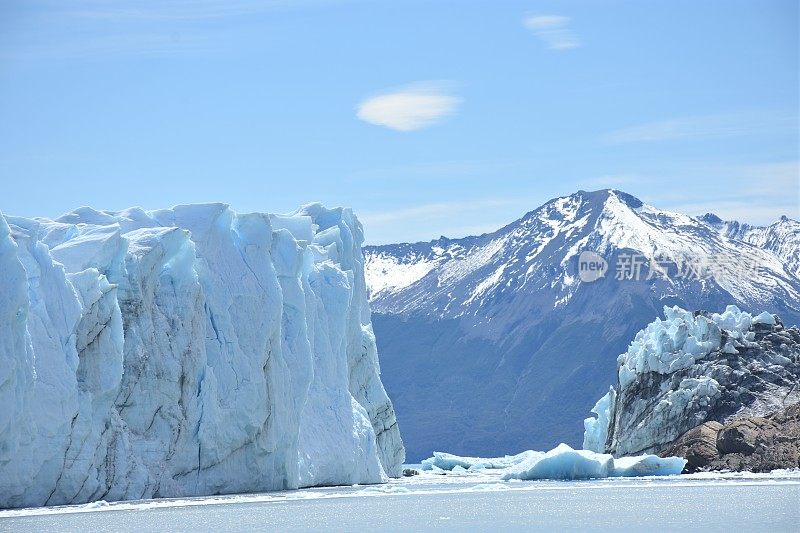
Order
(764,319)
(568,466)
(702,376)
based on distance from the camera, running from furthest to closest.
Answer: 1. (764,319)
2. (702,376)
3. (568,466)

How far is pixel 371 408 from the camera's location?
50656 mm

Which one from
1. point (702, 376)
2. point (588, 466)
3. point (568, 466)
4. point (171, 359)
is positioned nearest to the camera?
point (171, 359)

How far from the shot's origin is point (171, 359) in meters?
36.6

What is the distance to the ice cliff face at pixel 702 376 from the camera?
57.8 metres

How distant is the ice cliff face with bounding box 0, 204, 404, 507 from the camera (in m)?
31.9

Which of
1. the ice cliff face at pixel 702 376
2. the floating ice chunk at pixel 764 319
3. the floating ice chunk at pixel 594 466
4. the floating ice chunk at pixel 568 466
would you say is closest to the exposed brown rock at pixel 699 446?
the floating ice chunk at pixel 594 466

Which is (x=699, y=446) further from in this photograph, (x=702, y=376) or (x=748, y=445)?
(x=702, y=376)

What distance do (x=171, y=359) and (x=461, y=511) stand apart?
875cm

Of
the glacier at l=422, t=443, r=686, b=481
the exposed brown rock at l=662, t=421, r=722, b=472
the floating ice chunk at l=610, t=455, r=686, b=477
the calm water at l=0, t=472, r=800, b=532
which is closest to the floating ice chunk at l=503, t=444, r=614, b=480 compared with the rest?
the glacier at l=422, t=443, r=686, b=481

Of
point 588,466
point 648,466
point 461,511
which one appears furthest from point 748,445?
point 461,511

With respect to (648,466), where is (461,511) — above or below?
above

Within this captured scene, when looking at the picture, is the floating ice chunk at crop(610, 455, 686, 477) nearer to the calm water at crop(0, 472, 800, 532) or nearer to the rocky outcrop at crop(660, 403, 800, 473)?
the rocky outcrop at crop(660, 403, 800, 473)

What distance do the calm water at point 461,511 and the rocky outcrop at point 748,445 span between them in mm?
A: 3201

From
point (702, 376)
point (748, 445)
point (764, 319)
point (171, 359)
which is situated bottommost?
point (748, 445)
